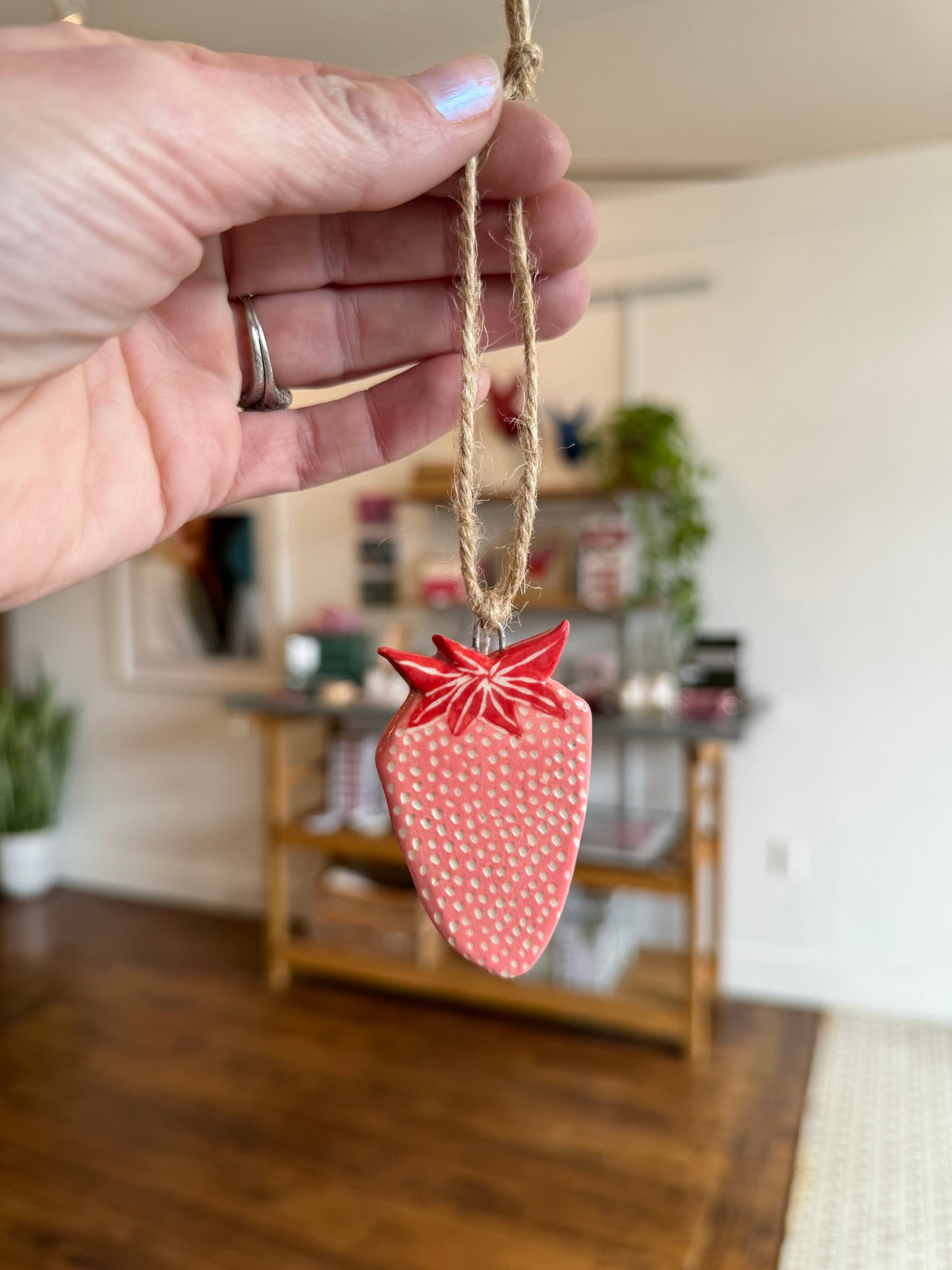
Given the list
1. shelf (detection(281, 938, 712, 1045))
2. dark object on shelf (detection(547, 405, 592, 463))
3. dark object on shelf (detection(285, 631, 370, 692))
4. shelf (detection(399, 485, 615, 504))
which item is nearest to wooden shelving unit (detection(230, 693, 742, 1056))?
shelf (detection(281, 938, 712, 1045))

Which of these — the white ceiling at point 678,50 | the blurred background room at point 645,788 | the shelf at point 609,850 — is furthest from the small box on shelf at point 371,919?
the white ceiling at point 678,50

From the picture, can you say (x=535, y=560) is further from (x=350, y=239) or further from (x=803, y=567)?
(x=350, y=239)

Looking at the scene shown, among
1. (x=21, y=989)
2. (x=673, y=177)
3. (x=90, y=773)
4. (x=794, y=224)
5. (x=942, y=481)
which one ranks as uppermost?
(x=673, y=177)

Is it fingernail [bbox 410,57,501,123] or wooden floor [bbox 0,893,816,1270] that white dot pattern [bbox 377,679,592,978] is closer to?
fingernail [bbox 410,57,501,123]

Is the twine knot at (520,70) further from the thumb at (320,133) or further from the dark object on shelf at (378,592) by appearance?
the dark object on shelf at (378,592)

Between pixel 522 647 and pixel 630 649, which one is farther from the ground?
pixel 522 647

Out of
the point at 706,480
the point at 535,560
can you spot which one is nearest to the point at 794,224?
the point at 706,480

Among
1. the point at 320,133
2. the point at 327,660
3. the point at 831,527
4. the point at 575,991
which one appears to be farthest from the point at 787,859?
the point at 320,133
